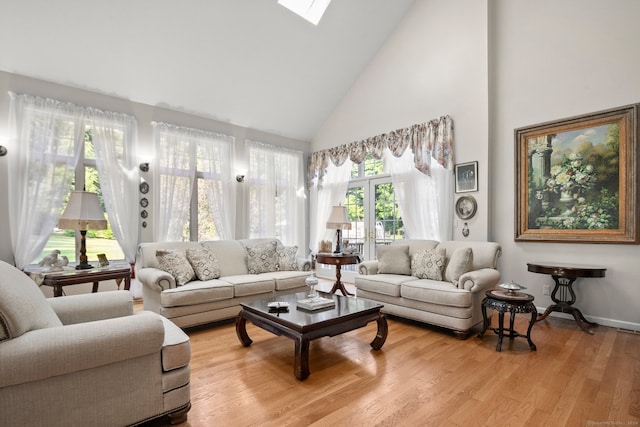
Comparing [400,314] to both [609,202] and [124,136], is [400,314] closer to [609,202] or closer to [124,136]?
[609,202]

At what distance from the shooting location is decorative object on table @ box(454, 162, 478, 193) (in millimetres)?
4295

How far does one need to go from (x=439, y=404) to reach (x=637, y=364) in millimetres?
1827

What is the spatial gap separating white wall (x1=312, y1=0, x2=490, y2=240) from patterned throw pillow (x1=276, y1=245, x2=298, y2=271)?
234cm

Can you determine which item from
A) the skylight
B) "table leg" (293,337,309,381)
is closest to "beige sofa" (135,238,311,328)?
"table leg" (293,337,309,381)

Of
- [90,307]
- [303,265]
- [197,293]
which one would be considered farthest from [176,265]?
[303,265]

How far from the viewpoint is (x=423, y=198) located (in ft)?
15.8

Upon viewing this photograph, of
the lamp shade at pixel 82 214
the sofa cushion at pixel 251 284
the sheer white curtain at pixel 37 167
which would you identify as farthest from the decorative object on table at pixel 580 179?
the sheer white curtain at pixel 37 167

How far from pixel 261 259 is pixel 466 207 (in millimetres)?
2910

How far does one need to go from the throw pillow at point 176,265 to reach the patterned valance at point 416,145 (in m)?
3.48

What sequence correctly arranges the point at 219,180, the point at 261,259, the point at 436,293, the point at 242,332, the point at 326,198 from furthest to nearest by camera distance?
the point at 326,198
the point at 219,180
the point at 261,259
the point at 436,293
the point at 242,332

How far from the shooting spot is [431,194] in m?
4.72

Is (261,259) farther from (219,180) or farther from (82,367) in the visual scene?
(82,367)

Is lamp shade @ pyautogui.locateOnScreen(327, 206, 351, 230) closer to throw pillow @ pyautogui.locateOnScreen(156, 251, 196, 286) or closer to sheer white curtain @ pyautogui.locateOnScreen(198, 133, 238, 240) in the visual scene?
sheer white curtain @ pyautogui.locateOnScreen(198, 133, 238, 240)

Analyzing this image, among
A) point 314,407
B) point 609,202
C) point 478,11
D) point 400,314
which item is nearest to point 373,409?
point 314,407
